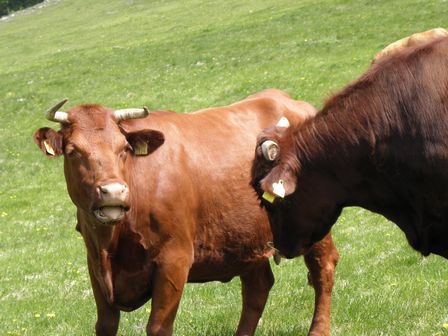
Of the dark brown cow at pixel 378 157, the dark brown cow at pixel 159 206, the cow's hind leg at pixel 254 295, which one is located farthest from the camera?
the cow's hind leg at pixel 254 295

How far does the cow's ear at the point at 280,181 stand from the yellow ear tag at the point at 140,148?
190 centimetres

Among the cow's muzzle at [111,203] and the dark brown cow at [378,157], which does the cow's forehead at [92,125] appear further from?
the dark brown cow at [378,157]

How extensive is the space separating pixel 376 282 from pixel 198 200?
9.32 ft

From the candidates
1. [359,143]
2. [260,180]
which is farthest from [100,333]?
[359,143]

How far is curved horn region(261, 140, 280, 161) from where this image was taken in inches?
211

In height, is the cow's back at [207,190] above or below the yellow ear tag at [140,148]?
below

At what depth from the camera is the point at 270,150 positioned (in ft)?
17.6

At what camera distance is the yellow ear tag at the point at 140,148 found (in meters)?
6.97

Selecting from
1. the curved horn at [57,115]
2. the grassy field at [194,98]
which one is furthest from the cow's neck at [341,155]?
the curved horn at [57,115]

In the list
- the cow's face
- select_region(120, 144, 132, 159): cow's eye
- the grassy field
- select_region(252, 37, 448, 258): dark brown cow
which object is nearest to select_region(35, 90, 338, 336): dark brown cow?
select_region(120, 144, 132, 159): cow's eye

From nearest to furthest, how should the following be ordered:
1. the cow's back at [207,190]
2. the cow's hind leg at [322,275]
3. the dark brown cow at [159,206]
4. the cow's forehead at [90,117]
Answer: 1. the dark brown cow at [159,206]
2. the cow's forehead at [90,117]
3. the cow's back at [207,190]
4. the cow's hind leg at [322,275]

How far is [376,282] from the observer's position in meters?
9.16

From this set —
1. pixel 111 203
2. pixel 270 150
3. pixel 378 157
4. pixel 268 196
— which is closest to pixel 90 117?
pixel 111 203

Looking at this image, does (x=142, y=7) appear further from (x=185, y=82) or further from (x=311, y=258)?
(x=311, y=258)
